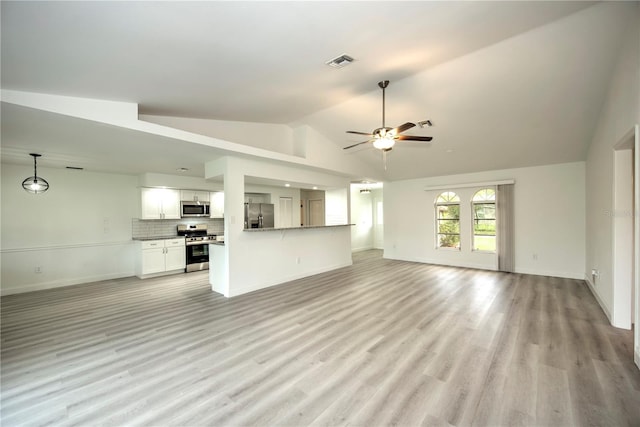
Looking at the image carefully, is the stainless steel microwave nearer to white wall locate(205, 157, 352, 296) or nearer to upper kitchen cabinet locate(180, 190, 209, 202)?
upper kitchen cabinet locate(180, 190, 209, 202)

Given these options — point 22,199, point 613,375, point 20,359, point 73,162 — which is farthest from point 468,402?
point 22,199

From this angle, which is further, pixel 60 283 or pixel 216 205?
pixel 216 205

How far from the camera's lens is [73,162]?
5027 millimetres

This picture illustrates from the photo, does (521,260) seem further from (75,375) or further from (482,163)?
(75,375)

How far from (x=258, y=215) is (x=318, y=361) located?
557 cm

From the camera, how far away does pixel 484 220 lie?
268 inches

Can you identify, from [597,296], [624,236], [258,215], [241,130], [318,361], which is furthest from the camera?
[258,215]

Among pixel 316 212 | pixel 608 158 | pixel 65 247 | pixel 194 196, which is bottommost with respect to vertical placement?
pixel 65 247

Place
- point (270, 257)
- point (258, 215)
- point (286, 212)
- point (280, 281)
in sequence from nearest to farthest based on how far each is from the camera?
point (270, 257) < point (280, 281) < point (258, 215) < point (286, 212)

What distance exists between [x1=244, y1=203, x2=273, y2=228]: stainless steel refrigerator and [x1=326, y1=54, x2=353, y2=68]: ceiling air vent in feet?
17.2

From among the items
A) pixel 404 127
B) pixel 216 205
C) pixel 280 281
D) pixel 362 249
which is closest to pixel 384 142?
pixel 404 127

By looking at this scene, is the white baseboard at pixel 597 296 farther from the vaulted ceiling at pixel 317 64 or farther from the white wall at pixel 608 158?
the vaulted ceiling at pixel 317 64

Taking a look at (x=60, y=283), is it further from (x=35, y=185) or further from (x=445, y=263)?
(x=445, y=263)

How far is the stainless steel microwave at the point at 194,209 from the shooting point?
683 cm
